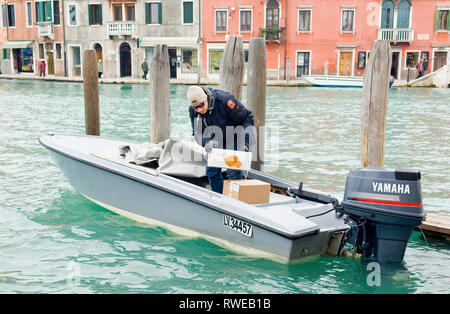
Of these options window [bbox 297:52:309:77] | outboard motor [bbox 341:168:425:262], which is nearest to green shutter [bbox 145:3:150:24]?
window [bbox 297:52:309:77]

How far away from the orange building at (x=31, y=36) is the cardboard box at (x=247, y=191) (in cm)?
3129

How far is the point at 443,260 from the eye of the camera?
434 centimetres

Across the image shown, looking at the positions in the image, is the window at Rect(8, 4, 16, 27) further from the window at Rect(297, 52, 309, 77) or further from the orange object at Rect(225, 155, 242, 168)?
the orange object at Rect(225, 155, 242, 168)

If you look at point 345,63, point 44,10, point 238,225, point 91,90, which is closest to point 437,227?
point 238,225

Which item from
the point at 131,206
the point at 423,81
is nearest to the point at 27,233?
the point at 131,206

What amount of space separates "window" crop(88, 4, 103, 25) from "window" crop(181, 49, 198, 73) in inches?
245

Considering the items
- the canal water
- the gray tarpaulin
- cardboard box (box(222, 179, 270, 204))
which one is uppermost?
the gray tarpaulin

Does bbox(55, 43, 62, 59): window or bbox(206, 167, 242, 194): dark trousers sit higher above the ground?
bbox(55, 43, 62, 59): window

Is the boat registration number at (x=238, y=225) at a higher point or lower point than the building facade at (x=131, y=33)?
lower

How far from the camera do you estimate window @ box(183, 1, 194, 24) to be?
31039 mm

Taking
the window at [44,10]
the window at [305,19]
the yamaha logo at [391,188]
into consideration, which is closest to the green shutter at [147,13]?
the window at [44,10]

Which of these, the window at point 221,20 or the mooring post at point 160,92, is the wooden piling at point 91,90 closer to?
the mooring post at point 160,92

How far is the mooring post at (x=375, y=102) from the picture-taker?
4730mm

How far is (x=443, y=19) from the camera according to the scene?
94.5ft
